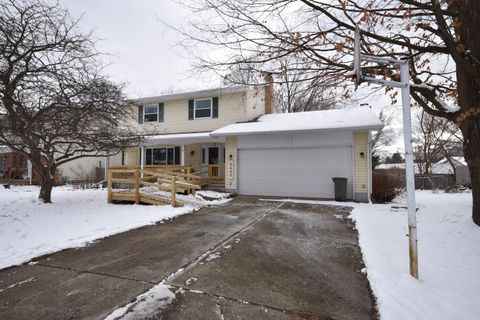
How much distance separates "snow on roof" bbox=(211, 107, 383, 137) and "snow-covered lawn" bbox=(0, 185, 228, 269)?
4.10 m

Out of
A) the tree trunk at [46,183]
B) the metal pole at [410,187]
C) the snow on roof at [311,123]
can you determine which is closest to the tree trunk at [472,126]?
the metal pole at [410,187]

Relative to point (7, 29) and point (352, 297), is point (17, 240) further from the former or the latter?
point (352, 297)

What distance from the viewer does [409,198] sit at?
3.59 m

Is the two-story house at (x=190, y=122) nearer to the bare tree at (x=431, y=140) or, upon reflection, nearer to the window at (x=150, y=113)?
the window at (x=150, y=113)

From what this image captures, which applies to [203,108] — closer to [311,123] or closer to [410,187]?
[311,123]

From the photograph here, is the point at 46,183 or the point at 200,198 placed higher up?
the point at 46,183

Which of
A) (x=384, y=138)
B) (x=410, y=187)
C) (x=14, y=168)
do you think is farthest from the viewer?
(x=384, y=138)

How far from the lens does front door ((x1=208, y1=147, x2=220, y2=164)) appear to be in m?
15.8

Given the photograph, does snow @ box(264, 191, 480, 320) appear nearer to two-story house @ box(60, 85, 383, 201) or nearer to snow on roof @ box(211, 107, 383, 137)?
two-story house @ box(60, 85, 383, 201)

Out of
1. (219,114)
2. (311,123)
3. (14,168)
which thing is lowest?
(14,168)

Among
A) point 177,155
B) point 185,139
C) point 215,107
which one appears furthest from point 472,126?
point 177,155

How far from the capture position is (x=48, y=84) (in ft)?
23.6

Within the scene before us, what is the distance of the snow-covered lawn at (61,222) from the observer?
4957 millimetres

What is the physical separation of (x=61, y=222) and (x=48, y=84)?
376cm
